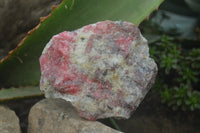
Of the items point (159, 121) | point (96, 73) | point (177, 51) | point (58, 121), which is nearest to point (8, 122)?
point (58, 121)

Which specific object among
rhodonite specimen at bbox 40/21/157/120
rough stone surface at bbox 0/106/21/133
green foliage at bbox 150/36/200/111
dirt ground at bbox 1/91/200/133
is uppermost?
rhodonite specimen at bbox 40/21/157/120

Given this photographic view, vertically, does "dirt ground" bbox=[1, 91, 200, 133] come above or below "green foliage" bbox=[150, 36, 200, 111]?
below

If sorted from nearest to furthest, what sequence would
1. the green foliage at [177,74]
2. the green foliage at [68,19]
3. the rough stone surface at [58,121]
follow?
1. the rough stone surface at [58,121]
2. the green foliage at [68,19]
3. the green foliage at [177,74]

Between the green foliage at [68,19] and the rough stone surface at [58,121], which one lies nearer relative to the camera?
the rough stone surface at [58,121]

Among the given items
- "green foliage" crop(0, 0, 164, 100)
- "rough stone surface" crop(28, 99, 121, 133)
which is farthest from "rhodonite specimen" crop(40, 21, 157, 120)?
"green foliage" crop(0, 0, 164, 100)

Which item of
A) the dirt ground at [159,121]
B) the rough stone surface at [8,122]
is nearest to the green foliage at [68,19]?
the rough stone surface at [8,122]

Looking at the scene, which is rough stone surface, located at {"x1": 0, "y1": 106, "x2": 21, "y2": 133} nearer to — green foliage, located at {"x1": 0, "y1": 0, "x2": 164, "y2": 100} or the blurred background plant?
green foliage, located at {"x1": 0, "y1": 0, "x2": 164, "y2": 100}

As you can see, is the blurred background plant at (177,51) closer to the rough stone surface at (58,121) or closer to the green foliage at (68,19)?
the green foliage at (68,19)
